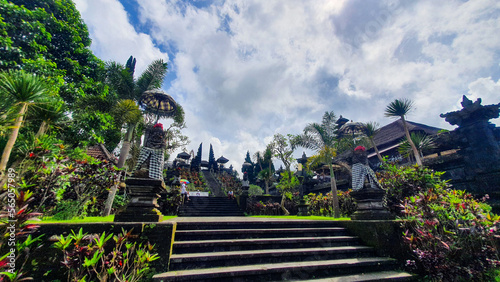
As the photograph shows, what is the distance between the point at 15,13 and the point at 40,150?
305 inches

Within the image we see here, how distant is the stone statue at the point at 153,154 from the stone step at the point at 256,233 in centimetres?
126

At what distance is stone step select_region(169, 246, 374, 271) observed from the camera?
3.03 m

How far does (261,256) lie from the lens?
3.34 m

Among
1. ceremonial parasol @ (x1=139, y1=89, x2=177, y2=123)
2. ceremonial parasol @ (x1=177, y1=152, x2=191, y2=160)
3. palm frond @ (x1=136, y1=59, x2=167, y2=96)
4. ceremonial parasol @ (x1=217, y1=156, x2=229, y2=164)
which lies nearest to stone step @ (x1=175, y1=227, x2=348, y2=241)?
ceremonial parasol @ (x1=139, y1=89, x2=177, y2=123)

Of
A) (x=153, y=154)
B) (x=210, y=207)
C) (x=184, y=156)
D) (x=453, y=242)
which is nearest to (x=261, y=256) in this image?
(x=153, y=154)

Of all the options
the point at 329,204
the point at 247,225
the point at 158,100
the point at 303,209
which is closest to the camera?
the point at 247,225

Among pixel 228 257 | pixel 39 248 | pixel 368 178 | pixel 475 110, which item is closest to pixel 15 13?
pixel 39 248

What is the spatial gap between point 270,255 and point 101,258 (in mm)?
2501

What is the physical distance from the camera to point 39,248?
2604mm

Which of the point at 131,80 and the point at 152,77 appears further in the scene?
the point at 152,77

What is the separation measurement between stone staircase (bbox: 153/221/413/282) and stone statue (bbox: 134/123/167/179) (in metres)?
1.24

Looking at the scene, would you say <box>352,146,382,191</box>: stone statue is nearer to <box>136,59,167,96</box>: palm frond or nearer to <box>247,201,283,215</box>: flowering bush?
<box>247,201,283,215</box>: flowering bush

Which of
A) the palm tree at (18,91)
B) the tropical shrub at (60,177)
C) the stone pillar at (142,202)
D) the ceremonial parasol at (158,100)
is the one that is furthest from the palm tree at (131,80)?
the stone pillar at (142,202)

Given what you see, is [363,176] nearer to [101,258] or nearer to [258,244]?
[258,244]
